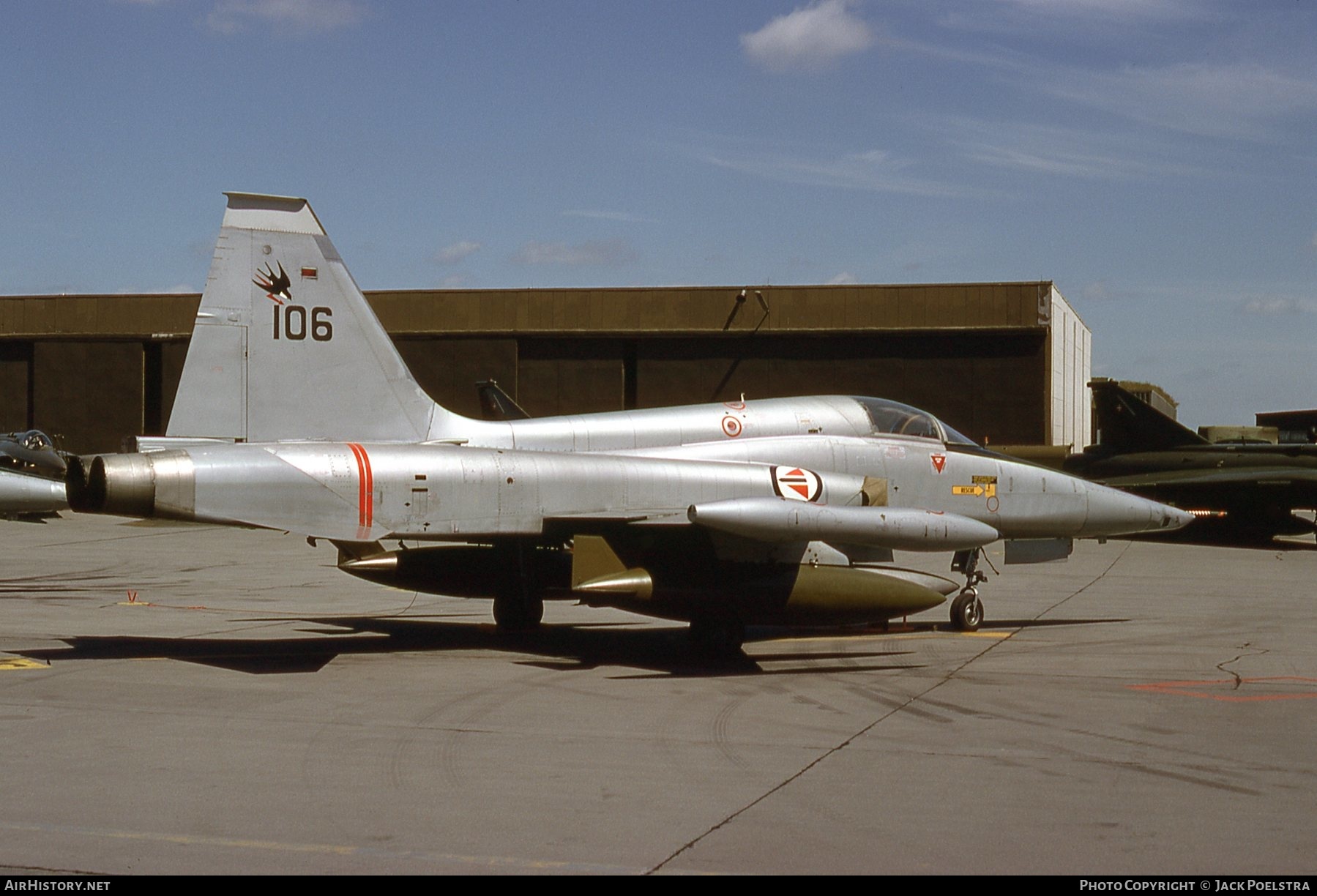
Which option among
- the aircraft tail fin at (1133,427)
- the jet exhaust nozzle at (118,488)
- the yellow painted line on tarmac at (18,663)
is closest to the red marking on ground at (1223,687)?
the jet exhaust nozzle at (118,488)

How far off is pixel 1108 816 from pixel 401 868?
387cm

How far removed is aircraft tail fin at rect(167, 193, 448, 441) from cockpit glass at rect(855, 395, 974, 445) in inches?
222

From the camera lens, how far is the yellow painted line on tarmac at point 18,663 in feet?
39.3

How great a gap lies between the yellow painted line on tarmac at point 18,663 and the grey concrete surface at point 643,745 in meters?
0.05

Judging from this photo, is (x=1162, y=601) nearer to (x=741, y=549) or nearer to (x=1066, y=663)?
(x=1066, y=663)

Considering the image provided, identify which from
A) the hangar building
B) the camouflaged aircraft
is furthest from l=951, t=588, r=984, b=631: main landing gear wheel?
the hangar building

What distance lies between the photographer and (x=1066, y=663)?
42.6 ft

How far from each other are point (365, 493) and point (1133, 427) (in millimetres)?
24512

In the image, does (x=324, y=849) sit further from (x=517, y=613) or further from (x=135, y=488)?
(x=517, y=613)

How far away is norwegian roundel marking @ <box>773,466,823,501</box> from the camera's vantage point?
13680 millimetres

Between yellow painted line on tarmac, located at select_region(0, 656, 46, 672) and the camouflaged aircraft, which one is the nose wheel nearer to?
the camouflaged aircraft

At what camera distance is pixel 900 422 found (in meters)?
15.4

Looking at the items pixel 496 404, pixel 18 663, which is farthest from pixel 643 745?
pixel 496 404

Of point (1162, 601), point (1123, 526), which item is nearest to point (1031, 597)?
point (1162, 601)
